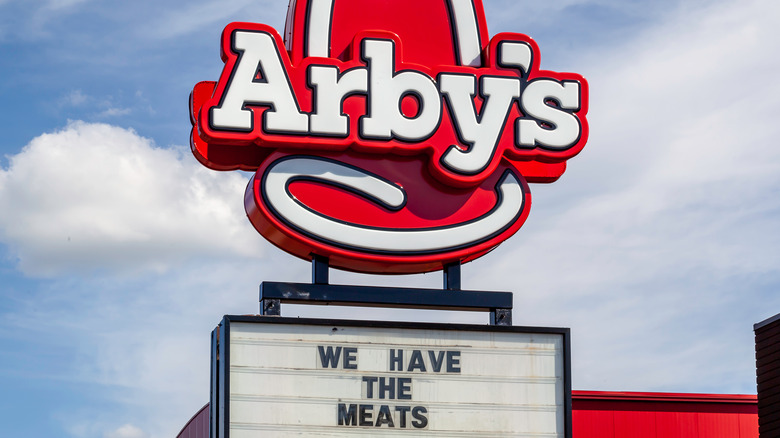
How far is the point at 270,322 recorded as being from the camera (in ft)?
42.1

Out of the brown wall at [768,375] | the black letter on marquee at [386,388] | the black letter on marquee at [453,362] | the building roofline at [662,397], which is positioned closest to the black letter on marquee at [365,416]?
the black letter on marquee at [386,388]

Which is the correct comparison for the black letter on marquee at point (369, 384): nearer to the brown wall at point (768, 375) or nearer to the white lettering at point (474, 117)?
the white lettering at point (474, 117)

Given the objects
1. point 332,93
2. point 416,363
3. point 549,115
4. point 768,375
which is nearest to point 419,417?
point 416,363

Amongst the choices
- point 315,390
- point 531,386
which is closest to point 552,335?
point 531,386

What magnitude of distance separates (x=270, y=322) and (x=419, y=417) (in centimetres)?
196

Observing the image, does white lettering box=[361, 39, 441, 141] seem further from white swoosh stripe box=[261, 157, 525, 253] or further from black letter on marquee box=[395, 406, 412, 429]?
black letter on marquee box=[395, 406, 412, 429]

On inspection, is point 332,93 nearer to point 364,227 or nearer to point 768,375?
point 364,227

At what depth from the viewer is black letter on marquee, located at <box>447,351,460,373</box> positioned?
1309 centimetres

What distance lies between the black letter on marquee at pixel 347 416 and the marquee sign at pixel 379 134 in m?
1.79

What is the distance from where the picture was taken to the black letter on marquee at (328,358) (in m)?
12.9

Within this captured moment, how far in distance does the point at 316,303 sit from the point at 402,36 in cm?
373

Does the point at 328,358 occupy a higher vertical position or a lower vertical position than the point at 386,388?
higher

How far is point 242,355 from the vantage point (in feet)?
41.7

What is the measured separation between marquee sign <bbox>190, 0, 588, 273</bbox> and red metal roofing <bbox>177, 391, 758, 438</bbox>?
5398 millimetres
